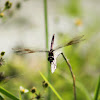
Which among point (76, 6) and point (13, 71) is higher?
point (76, 6)

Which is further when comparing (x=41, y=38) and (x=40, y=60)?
(x=41, y=38)

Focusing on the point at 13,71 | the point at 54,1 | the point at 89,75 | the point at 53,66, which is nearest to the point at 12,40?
the point at 13,71

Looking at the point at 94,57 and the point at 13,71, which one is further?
the point at 94,57

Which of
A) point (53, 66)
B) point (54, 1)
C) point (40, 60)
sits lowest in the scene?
point (40, 60)

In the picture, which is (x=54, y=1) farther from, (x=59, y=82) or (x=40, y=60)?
(x=59, y=82)

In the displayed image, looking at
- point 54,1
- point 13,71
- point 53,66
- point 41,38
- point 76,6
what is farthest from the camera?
point 54,1

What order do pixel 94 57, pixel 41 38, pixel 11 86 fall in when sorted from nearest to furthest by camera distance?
pixel 11 86 → pixel 94 57 → pixel 41 38

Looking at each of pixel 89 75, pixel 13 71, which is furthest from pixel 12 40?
pixel 89 75

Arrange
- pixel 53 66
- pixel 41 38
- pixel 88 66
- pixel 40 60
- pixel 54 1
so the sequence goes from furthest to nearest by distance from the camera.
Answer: pixel 54 1
pixel 41 38
pixel 40 60
pixel 88 66
pixel 53 66

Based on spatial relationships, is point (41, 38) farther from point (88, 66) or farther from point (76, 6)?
point (88, 66)
